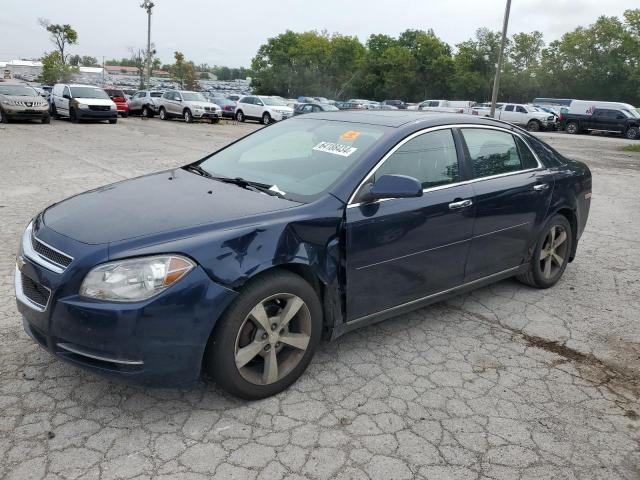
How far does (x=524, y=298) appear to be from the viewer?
4828mm

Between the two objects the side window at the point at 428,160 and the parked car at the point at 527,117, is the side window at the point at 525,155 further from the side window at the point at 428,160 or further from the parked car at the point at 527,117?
the parked car at the point at 527,117

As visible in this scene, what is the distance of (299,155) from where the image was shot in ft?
12.7

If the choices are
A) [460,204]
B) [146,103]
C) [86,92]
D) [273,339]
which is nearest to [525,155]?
[460,204]

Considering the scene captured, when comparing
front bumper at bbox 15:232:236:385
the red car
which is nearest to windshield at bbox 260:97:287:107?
the red car

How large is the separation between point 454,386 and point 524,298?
183 centimetres

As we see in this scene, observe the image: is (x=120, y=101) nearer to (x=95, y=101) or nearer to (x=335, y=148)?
(x=95, y=101)

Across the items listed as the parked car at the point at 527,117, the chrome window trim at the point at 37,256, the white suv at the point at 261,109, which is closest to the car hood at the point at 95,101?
the white suv at the point at 261,109

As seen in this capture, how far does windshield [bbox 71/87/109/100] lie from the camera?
75.8ft

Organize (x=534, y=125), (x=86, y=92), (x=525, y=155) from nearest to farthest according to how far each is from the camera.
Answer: (x=525, y=155) < (x=86, y=92) < (x=534, y=125)

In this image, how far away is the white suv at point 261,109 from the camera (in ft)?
95.1

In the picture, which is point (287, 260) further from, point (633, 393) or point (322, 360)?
point (633, 393)

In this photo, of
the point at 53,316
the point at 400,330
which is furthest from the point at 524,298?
the point at 53,316

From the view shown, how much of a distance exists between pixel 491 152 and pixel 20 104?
20.7 meters

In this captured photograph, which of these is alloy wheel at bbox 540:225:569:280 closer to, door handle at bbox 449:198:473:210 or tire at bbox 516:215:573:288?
tire at bbox 516:215:573:288
